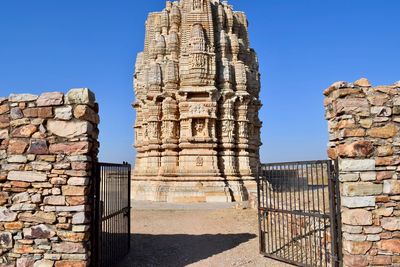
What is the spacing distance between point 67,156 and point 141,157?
17.9 metres

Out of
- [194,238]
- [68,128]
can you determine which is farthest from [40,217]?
[194,238]

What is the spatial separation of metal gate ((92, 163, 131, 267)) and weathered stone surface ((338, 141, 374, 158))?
4725mm

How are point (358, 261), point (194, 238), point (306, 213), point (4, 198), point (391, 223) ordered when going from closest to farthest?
point (358, 261) → point (391, 223) → point (4, 198) → point (306, 213) → point (194, 238)

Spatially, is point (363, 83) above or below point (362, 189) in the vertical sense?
above

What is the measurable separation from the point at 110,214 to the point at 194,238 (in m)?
4.11

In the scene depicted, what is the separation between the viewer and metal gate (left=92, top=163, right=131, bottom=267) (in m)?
6.97

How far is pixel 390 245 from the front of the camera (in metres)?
6.26

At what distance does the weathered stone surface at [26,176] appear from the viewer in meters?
6.69

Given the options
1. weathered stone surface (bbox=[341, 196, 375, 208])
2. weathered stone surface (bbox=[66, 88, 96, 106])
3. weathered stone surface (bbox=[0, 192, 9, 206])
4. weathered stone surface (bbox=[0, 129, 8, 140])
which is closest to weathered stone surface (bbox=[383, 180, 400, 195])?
weathered stone surface (bbox=[341, 196, 375, 208])

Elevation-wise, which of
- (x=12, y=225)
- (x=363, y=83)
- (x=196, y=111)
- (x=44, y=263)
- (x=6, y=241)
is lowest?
(x=44, y=263)

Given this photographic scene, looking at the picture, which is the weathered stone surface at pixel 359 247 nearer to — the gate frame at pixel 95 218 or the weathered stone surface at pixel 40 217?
the gate frame at pixel 95 218

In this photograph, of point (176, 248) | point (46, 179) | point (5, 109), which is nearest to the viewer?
point (46, 179)

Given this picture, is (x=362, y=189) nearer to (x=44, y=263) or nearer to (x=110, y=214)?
(x=110, y=214)

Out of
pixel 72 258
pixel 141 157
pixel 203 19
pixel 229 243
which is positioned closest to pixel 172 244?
pixel 229 243
